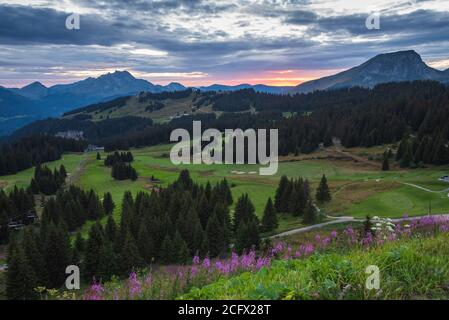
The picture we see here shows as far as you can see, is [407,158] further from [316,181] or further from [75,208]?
[75,208]

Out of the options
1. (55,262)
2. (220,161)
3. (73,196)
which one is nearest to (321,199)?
(55,262)

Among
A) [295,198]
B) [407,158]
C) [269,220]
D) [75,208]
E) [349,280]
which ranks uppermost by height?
[349,280]

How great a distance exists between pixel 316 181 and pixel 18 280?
80.0 metres

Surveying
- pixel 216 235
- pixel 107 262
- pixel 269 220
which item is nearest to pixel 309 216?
pixel 269 220

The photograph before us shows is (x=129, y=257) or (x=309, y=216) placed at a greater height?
(x=309, y=216)

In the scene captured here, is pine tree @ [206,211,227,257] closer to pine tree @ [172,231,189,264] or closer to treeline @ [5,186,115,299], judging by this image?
pine tree @ [172,231,189,264]

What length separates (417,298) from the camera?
660 cm

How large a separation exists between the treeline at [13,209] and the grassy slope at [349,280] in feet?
272

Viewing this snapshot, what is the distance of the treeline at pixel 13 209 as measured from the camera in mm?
75750

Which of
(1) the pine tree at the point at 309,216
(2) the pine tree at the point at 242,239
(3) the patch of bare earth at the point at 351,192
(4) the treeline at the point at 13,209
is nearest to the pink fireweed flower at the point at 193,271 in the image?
(2) the pine tree at the point at 242,239

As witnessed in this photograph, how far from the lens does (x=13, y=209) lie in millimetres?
84312

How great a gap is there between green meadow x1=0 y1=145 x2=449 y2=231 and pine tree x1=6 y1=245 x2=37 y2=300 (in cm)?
4014

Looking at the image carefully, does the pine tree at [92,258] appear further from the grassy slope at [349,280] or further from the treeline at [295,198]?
the grassy slope at [349,280]

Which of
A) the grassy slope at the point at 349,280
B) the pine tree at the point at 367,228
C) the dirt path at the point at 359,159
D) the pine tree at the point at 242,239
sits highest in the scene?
the grassy slope at the point at 349,280
